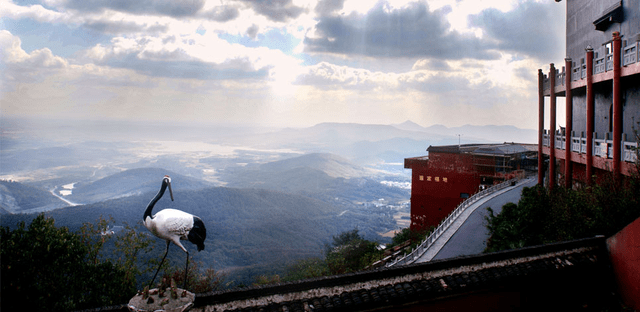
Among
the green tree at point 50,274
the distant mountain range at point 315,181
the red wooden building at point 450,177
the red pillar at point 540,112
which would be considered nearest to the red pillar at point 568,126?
the red pillar at point 540,112

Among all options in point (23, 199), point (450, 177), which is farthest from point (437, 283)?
point (23, 199)

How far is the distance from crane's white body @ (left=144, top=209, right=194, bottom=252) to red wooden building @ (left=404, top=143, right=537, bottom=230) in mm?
23639

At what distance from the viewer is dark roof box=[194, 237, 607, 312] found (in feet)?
15.6

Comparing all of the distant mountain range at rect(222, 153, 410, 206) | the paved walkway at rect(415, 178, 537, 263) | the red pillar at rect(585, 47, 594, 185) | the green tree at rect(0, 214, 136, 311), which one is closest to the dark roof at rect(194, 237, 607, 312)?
the red pillar at rect(585, 47, 594, 185)

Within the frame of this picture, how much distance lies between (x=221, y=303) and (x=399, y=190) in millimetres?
136088

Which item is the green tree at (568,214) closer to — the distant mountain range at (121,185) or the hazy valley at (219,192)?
the hazy valley at (219,192)

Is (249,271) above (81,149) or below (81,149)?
below

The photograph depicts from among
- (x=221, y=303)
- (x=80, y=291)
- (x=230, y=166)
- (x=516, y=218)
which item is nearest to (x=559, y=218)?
(x=516, y=218)

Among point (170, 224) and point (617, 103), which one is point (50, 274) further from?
point (617, 103)

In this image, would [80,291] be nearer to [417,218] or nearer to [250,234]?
[417,218]

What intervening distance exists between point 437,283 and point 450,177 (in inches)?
869

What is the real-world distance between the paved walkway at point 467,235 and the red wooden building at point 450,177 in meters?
4.82

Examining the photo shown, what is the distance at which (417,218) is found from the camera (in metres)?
27.1

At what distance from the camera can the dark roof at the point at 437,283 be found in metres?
4.76
